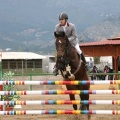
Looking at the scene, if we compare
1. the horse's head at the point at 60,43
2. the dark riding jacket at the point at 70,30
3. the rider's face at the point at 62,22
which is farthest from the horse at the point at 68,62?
the rider's face at the point at 62,22

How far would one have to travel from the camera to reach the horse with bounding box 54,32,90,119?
7961mm

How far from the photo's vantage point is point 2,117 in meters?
10.1

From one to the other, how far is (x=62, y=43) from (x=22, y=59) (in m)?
45.2

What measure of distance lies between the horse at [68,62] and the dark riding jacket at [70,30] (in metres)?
0.20

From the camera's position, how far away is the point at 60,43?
7.96 metres

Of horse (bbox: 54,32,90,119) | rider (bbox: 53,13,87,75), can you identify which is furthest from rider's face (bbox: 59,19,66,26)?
horse (bbox: 54,32,90,119)

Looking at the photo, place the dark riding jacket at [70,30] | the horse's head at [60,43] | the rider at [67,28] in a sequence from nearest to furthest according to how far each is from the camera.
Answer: the horse's head at [60,43] → the rider at [67,28] → the dark riding jacket at [70,30]

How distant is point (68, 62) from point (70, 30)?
78 cm

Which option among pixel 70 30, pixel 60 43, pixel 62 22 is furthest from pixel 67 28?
pixel 60 43

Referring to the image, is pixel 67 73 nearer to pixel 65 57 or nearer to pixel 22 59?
pixel 65 57

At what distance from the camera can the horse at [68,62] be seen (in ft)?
26.1

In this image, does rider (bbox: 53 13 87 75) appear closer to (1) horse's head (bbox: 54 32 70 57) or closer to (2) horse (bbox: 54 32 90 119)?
(2) horse (bbox: 54 32 90 119)

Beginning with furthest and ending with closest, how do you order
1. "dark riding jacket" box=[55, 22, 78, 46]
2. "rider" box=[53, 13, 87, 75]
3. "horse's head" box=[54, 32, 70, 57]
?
"dark riding jacket" box=[55, 22, 78, 46] < "rider" box=[53, 13, 87, 75] < "horse's head" box=[54, 32, 70, 57]

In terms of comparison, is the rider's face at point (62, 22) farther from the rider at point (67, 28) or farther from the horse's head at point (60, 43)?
the horse's head at point (60, 43)
